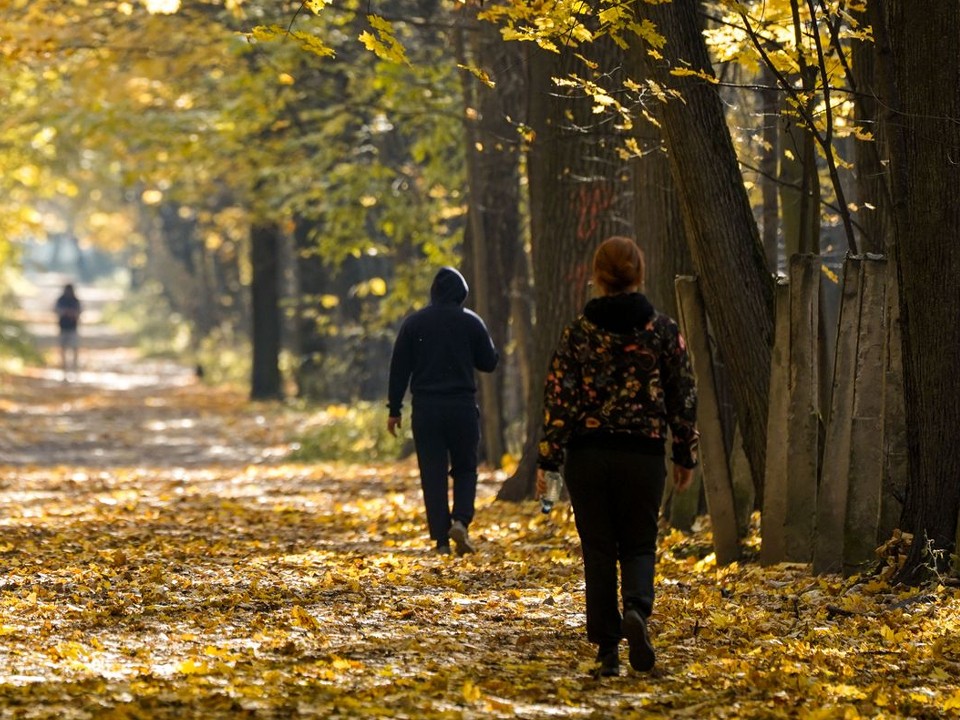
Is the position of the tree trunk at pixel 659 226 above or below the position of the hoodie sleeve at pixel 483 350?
above

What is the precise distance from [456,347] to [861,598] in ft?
11.4

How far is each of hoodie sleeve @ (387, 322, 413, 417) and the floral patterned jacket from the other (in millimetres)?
4021

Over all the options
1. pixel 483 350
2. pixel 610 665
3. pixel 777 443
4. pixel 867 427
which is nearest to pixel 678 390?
pixel 610 665

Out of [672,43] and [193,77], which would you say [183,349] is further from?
[672,43]

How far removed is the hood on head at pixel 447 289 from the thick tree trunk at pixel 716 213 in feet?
6.19

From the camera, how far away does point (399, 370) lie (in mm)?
10750

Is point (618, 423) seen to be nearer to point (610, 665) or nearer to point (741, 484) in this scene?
Result: point (610, 665)

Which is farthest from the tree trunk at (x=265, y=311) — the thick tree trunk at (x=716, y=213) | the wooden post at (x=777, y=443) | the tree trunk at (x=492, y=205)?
the wooden post at (x=777, y=443)

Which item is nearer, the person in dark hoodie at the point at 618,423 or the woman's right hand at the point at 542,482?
the person in dark hoodie at the point at 618,423

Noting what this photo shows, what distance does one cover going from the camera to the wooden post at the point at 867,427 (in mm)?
8695

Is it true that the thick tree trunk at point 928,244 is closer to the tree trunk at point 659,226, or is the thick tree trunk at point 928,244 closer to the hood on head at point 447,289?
the tree trunk at point 659,226

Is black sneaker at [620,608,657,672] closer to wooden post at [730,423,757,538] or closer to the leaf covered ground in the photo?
the leaf covered ground

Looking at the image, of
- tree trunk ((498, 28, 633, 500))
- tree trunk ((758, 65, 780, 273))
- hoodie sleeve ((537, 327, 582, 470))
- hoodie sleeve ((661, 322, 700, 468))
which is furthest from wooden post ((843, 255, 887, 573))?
tree trunk ((498, 28, 633, 500))

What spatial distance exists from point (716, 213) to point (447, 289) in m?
2.18
